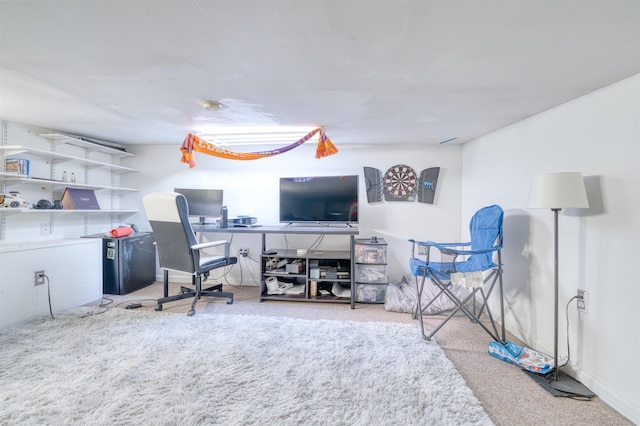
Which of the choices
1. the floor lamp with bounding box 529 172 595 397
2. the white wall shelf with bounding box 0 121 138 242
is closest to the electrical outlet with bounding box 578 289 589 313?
the floor lamp with bounding box 529 172 595 397

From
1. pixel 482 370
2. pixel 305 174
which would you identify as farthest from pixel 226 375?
pixel 305 174

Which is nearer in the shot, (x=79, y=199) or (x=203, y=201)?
(x=79, y=199)

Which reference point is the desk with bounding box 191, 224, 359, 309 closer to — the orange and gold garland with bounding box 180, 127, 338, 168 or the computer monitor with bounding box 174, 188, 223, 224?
the computer monitor with bounding box 174, 188, 223, 224

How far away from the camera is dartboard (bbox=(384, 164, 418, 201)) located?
334 cm

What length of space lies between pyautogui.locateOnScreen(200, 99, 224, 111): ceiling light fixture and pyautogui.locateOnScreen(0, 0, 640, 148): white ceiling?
0.23 feet

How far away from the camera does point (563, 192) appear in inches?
59.7

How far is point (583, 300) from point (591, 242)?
1.26 feet

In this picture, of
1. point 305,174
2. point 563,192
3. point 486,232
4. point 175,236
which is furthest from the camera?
point 305,174

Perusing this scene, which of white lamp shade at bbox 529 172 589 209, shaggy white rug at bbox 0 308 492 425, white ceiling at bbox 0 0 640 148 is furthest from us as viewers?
white lamp shade at bbox 529 172 589 209

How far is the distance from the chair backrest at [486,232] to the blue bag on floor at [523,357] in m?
0.60

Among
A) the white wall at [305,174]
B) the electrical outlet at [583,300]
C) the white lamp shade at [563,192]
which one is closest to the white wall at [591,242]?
the electrical outlet at [583,300]

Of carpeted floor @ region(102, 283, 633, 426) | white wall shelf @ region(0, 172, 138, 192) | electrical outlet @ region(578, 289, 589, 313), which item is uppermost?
white wall shelf @ region(0, 172, 138, 192)

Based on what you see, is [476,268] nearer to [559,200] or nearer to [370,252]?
[559,200]

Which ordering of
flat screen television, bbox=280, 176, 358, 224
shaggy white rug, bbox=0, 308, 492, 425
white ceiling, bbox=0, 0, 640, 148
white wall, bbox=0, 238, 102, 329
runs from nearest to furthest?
white ceiling, bbox=0, 0, 640, 148, shaggy white rug, bbox=0, 308, 492, 425, white wall, bbox=0, 238, 102, 329, flat screen television, bbox=280, 176, 358, 224
